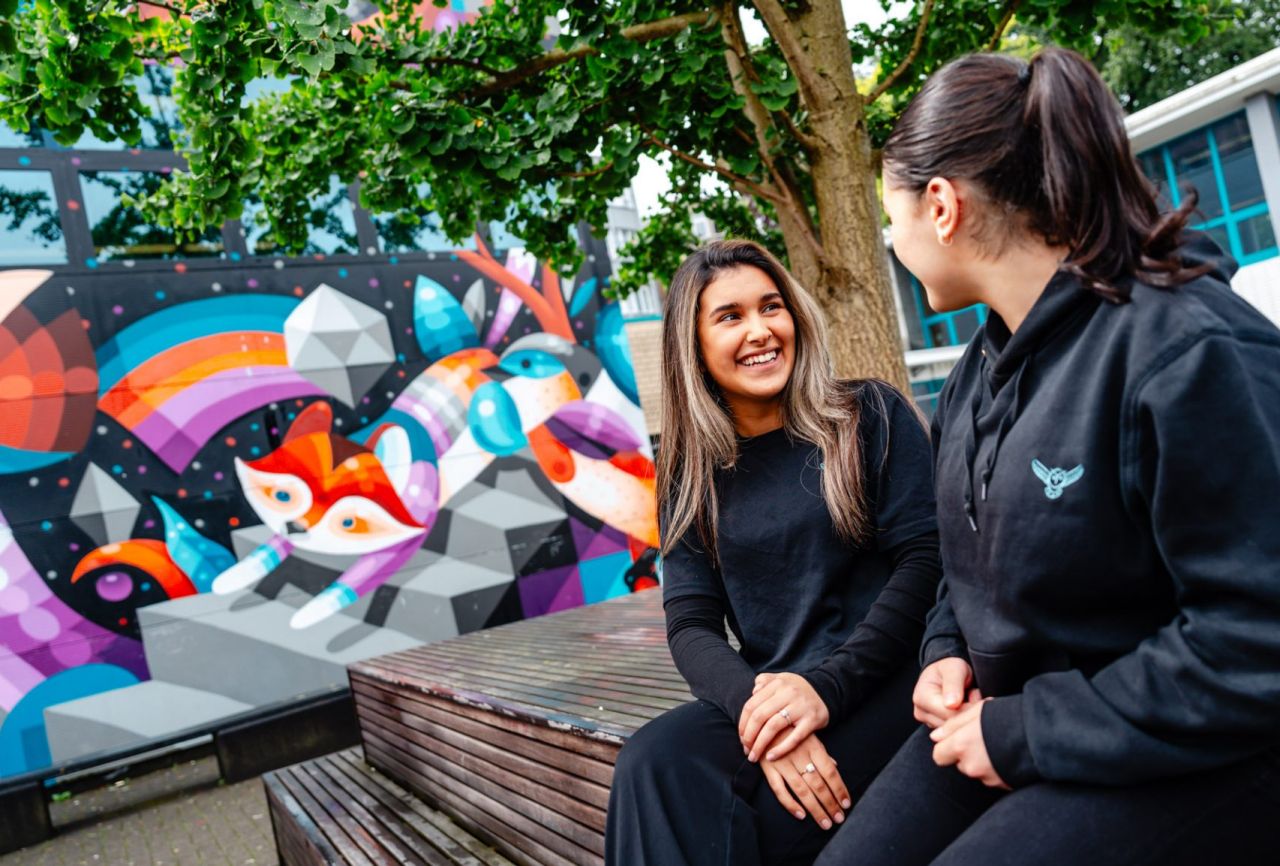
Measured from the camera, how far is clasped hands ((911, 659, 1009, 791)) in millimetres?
1431

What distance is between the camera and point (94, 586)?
314 inches

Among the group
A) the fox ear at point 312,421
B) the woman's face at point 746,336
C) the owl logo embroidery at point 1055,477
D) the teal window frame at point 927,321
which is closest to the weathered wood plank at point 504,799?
the woman's face at point 746,336

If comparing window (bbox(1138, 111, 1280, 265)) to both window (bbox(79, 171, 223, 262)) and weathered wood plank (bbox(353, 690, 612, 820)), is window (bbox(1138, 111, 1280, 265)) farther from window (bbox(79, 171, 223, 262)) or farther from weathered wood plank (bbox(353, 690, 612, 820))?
weathered wood plank (bbox(353, 690, 612, 820))

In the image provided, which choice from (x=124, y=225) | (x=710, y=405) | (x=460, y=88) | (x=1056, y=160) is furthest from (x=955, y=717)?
(x=124, y=225)

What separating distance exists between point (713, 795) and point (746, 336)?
3.41 feet

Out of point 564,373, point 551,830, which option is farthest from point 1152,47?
point 551,830

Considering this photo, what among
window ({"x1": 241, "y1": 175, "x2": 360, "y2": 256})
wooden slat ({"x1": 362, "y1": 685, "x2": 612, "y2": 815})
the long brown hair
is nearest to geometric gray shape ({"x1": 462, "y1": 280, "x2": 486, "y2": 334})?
window ({"x1": 241, "y1": 175, "x2": 360, "y2": 256})

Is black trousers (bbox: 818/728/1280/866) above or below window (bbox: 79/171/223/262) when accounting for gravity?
below

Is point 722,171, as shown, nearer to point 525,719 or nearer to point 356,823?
point 525,719

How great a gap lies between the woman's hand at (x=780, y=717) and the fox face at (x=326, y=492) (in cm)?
761

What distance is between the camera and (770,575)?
2244 millimetres

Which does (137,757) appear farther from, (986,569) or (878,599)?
(986,569)

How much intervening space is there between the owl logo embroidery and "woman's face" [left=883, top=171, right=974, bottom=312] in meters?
0.31

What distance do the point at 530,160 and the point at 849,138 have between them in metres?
1.52
